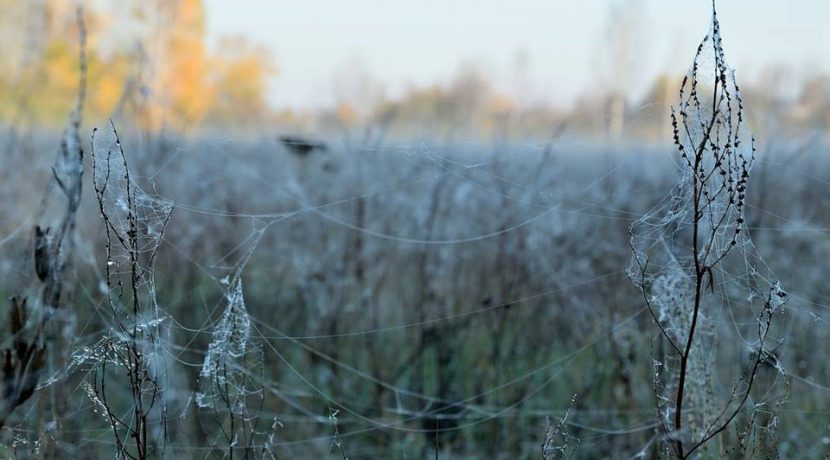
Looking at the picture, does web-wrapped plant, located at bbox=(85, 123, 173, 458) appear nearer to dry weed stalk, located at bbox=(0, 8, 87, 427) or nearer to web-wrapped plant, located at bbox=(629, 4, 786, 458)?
dry weed stalk, located at bbox=(0, 8, 87, 427)

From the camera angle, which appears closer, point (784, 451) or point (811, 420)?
point (784, 451)

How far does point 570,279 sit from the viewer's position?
436 centimetres

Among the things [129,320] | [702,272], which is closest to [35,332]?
[702,272]

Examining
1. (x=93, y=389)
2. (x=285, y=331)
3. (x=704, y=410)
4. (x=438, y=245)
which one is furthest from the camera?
(x=438, y=245)

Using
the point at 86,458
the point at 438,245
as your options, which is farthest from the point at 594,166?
the point at 86,458

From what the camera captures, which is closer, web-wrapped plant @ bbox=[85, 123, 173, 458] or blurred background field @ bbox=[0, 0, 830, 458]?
web-wrapped plant @ bbox=[85, 123, 173, 458]

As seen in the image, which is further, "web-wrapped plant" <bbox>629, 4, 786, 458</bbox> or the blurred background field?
the blurred background field

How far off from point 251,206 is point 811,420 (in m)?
4.64

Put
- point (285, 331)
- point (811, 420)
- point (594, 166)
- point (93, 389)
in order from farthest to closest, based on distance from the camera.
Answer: point (594, 166) < point (285, 331) < point (811, 420) < point (93, 389)

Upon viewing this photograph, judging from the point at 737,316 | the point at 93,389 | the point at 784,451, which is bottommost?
the point at 784,451

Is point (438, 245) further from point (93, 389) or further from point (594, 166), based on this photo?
point (594, 166)

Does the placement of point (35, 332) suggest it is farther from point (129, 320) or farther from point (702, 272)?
point (129, 320)

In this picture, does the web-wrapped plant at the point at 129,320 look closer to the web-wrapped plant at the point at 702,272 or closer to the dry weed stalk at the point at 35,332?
the dry weed stalk at the point at 35,332

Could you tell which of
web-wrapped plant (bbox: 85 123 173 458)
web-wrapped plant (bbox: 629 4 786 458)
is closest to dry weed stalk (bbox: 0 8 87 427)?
web-wrapped plant (bbox: 85 123 173 458)
